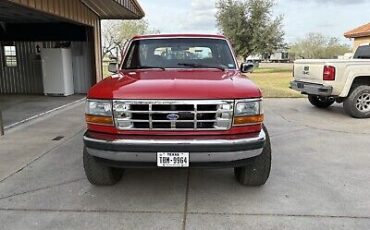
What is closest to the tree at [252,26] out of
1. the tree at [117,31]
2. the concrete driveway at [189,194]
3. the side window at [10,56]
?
the tree at [117,31]

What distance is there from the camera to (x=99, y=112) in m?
3.71

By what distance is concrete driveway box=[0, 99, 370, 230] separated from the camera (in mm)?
3490

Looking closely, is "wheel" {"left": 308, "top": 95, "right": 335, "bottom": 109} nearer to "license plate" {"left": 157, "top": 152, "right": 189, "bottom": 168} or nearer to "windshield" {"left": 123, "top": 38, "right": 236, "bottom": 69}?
"windshield" {"left": 123, "top": 38, "right": 236, "bottom": 69}

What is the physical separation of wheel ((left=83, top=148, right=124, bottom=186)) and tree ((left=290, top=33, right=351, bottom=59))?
61.7m

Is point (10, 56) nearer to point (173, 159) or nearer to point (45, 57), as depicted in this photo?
point (45, 57)

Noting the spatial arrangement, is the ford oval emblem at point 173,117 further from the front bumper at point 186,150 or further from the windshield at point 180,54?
the windshield at point 180,54

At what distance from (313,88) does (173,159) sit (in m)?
6.50

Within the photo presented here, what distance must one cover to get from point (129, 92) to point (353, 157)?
3.85 m

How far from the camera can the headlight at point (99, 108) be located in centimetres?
365

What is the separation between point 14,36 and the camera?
13078mm

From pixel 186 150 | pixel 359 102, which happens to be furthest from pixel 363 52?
pixel 186 150

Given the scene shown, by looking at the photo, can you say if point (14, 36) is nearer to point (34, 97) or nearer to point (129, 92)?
point (34, 97)

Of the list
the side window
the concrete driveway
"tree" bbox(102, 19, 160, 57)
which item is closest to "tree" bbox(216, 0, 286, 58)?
"tree" bbox(102, 19, 160, 57)

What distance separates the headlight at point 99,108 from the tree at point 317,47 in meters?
62.0
